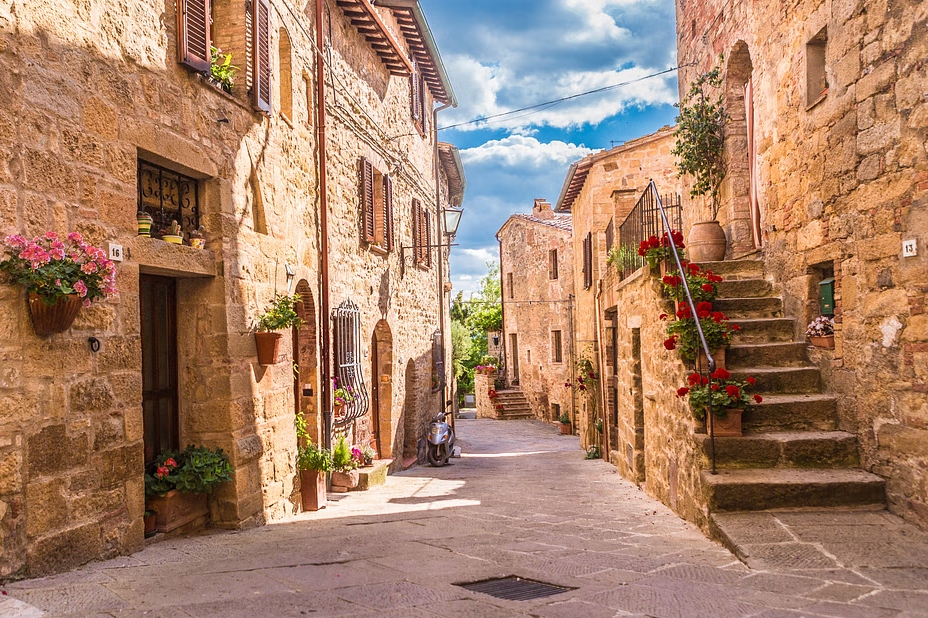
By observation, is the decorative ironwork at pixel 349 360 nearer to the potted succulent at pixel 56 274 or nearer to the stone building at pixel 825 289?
the stone building at pixel 825 289

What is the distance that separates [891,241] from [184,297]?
16.4 feet

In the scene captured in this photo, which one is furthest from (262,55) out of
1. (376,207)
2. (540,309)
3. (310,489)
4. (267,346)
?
(540,309)

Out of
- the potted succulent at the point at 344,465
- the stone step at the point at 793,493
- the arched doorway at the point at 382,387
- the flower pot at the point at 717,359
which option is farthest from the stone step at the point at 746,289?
the arched doorway at the point at 382,387

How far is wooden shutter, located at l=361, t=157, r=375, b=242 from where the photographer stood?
942cm

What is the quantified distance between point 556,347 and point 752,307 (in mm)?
18252

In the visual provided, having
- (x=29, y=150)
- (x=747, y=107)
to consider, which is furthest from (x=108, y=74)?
(x=747, y=107)

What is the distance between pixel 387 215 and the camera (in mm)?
10500

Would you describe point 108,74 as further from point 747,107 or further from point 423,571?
point 747,107

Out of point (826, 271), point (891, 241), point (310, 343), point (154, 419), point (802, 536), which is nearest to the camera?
point (802, 536)

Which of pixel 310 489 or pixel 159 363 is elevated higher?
pixel 159 363

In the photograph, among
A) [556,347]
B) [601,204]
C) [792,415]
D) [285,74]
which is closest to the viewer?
[792,415]

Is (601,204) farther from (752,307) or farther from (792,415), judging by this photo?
(792,415)

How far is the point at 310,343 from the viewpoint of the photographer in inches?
297

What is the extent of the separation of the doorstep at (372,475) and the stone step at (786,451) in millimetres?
4543
